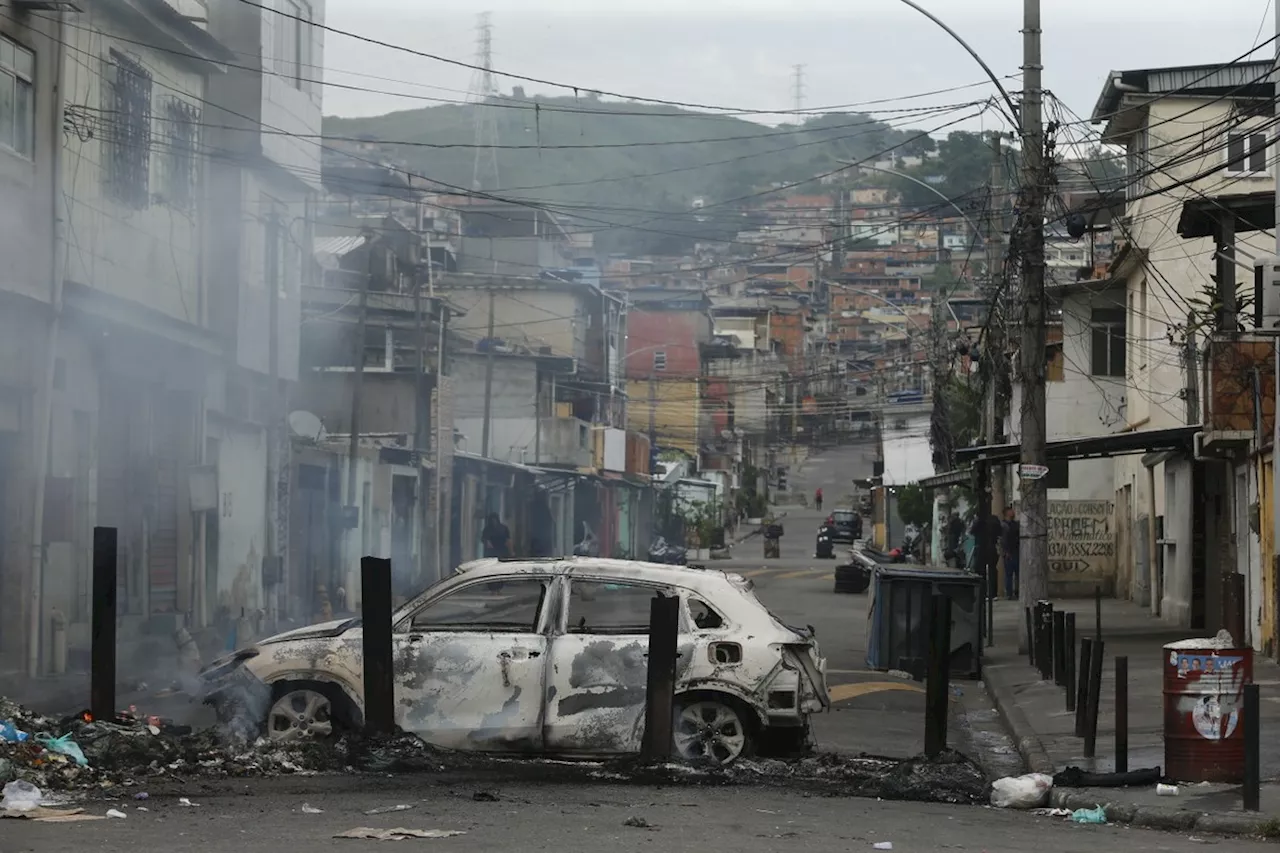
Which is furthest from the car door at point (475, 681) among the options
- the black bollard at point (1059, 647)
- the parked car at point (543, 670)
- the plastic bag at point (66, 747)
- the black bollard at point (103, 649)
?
the black bollard at point (1059, 647)

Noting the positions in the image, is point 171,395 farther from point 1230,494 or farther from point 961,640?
point 1230,494

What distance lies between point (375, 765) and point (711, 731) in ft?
7.04

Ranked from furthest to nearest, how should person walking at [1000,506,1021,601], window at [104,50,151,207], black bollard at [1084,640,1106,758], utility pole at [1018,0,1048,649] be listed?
person walking at [1000,506,1021,601] → utility pole at [1018,0,1048,649] → window at [104,50,151,207] → black bollard at [1084,640,1106,758]

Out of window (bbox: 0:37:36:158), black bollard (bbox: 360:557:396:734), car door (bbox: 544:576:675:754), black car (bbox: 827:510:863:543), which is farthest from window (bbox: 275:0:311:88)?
black car (bbox: 827:510:863:543)

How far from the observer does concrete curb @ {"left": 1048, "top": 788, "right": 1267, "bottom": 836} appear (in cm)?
974

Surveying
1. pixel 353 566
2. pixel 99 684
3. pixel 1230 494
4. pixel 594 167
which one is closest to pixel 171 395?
pixel 353 566

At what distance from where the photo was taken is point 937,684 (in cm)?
1202

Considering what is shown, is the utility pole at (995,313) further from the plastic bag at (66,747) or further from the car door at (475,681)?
the plastic bag at (66,747)

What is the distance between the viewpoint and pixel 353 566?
107ft

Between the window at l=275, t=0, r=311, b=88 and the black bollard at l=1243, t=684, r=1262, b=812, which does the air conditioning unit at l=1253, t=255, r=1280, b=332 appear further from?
the window at l=275, t=0, r=311, b=88

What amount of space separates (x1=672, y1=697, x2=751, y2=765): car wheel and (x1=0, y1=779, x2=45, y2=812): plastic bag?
3.97 m

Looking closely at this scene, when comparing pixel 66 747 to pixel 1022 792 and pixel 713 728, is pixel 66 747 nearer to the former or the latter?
pixel 713 728

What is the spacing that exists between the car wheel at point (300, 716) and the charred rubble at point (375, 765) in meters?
0.15

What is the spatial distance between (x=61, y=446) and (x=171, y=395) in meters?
4.27
